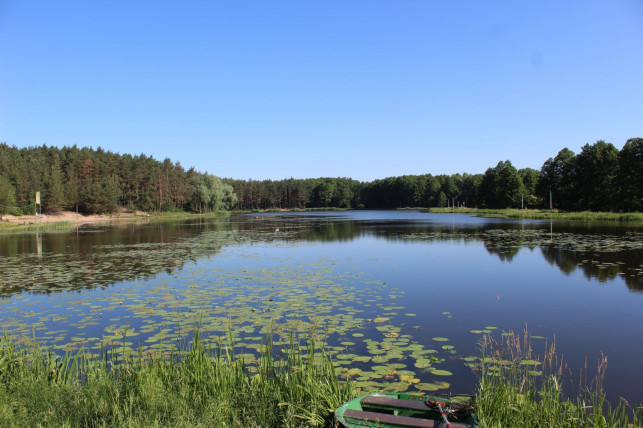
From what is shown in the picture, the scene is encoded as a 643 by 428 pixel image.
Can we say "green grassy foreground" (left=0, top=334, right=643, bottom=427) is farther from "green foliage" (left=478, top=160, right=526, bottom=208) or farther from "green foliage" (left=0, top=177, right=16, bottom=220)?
"green foliage" (left=478, top=160, right=526, bottom=208)

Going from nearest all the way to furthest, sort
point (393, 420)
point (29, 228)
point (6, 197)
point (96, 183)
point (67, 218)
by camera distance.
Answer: point (393, 420), point (29, 228), point (6, 197), point (67, 218), point (96, 183)

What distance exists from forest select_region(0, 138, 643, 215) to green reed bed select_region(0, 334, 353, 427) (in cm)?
5299

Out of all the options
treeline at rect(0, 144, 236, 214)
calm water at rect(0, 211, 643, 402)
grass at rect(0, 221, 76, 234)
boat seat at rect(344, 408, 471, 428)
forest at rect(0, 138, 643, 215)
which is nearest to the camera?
boat seat at rect(344, 408, 471, 428)

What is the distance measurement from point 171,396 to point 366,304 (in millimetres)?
6005

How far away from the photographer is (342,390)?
178 inches

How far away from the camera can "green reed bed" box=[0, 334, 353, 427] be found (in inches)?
153

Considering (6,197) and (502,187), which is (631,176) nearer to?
(502,187)

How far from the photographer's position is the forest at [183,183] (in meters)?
50.3

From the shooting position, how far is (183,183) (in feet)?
287

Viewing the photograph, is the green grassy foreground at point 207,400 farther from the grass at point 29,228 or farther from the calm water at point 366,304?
the grass at point 29,228

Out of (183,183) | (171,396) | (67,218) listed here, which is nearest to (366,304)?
(171,396)

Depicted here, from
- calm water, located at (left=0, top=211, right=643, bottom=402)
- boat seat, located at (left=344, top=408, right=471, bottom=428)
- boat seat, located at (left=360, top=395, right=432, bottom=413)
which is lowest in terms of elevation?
calm water, located at (left=0, top=211, right=643, bottom=402)

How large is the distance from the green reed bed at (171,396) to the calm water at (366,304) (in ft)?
3.55

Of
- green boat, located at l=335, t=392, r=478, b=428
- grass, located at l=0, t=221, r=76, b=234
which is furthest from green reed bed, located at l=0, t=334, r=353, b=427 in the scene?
grass, located at l=0, t=221, r=76, b=234
